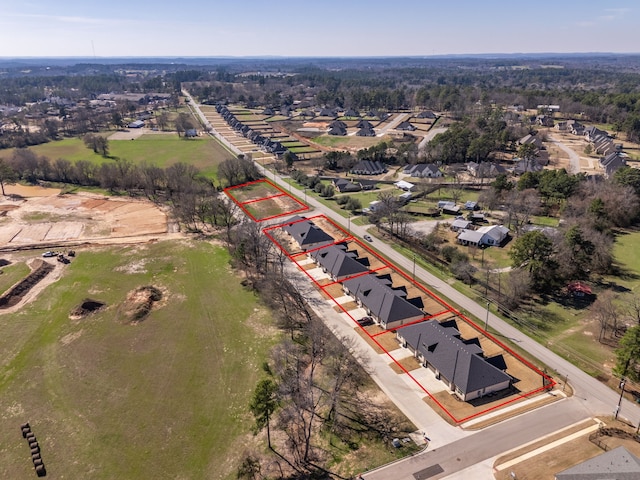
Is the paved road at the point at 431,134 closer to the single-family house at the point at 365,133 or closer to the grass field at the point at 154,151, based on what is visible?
the single-family house at the point at 365,133

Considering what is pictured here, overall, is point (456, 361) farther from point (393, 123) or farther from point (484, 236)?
point (393, 123)

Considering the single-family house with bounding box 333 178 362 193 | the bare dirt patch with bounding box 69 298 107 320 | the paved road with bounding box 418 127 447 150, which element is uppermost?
the paved road with bounding box 418 127 447 150

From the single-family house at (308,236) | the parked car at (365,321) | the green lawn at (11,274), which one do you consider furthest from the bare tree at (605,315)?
the green lawn at (11,274)

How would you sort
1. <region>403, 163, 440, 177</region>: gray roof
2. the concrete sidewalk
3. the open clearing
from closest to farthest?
1. the concrete sidewalk
2. <region>403, 163, 440, 177</region>: gray roof
3. the open clearing

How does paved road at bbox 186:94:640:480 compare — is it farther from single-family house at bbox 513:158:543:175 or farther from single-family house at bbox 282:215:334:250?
single-family house at bbox 513:158:543:175

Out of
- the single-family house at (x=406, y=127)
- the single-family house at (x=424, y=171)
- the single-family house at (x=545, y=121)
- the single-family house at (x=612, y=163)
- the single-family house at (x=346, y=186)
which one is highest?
the single-family house at (x=545, y=121)

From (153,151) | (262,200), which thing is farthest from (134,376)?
(153,151)

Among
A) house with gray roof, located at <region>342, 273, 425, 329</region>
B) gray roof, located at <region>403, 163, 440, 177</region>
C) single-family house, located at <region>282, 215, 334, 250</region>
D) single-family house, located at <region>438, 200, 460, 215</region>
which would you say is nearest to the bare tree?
house with gray roof, located at <region>342, 273, 425, 329</region>
